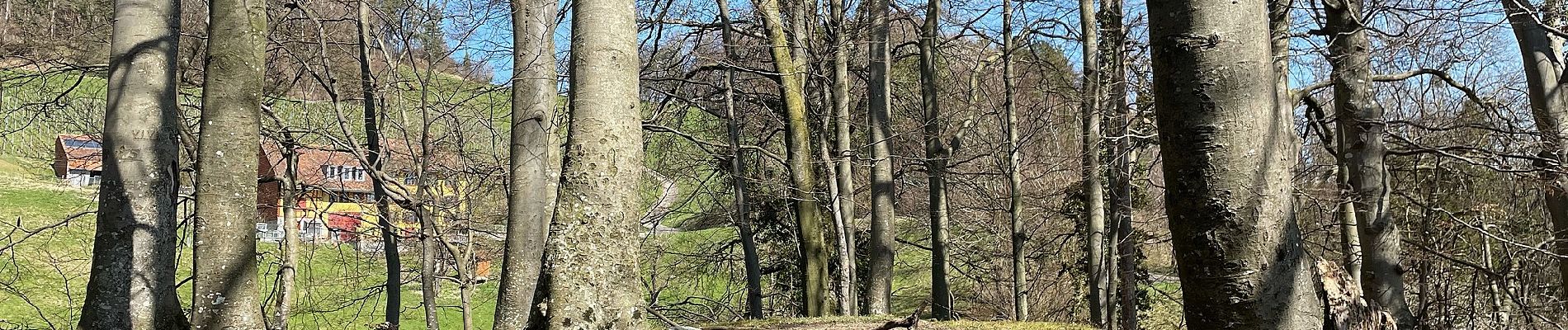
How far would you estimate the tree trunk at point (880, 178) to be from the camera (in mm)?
11758

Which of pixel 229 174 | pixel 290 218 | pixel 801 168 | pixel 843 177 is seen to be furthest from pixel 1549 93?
pixel 290 218

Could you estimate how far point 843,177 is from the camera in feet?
38.9

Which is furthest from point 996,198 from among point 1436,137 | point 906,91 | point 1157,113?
point 1157,113

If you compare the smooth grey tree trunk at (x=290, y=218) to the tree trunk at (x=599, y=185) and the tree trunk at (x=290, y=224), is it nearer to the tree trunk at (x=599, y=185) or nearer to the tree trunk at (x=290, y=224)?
the tree trunk at (x=290, y=224)

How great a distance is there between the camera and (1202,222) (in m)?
2.31

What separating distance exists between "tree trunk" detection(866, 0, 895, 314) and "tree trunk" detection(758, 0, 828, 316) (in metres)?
0.60

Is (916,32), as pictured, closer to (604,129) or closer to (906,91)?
(906,91)

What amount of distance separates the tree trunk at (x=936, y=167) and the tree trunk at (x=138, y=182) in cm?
987

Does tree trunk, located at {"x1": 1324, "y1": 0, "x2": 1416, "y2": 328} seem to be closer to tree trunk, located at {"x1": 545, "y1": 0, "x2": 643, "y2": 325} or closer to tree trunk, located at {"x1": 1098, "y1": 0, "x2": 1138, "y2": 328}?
tree trunk, located at {"x1": 1098, "y1": 0, "x2": 1138, "y2": 328}

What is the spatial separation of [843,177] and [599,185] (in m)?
7.25

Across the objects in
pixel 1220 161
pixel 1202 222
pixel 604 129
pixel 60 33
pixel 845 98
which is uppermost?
pixel 60 33

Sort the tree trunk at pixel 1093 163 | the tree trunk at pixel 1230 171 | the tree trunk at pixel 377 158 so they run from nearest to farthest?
1. the tree trunk at pixel 1230 171
2. the tree trunk at pixel 1093 163
3. the tree trunk at pixel 377 158

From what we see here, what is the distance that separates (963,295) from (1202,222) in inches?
→ 738

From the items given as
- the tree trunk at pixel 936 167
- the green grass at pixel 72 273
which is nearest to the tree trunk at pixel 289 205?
the green grass at pixel 72 273
